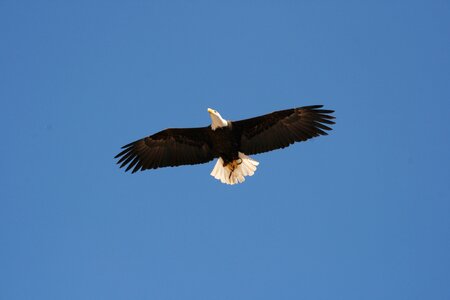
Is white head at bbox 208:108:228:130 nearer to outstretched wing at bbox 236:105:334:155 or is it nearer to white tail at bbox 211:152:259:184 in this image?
outstretched wing at bbox 236:105:334:155

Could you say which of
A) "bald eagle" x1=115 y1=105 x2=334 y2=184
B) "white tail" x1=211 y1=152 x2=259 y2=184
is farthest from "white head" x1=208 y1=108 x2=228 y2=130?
"white tail" x1=211 y1=152 x2=259 y2=184

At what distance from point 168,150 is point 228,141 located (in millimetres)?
1021

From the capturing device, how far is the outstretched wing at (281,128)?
1252cm

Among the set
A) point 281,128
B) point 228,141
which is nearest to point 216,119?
point 228,141

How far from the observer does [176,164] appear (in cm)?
1291

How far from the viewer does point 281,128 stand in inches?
499

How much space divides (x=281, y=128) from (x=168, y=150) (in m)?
1.81

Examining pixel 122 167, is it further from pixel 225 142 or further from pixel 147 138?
pixel 225 142

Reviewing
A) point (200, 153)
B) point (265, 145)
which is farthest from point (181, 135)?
point (265, 145)

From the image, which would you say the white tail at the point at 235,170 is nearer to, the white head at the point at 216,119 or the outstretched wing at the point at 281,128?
the outstretched wing at the point at 281,128

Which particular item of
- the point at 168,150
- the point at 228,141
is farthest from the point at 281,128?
the point at 168,150

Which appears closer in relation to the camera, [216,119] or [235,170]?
[216,119]

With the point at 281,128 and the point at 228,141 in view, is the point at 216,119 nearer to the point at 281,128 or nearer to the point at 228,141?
the point at 228,141

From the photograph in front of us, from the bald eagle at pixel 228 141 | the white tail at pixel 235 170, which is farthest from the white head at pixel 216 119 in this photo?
the white tail at pixel 235 170
